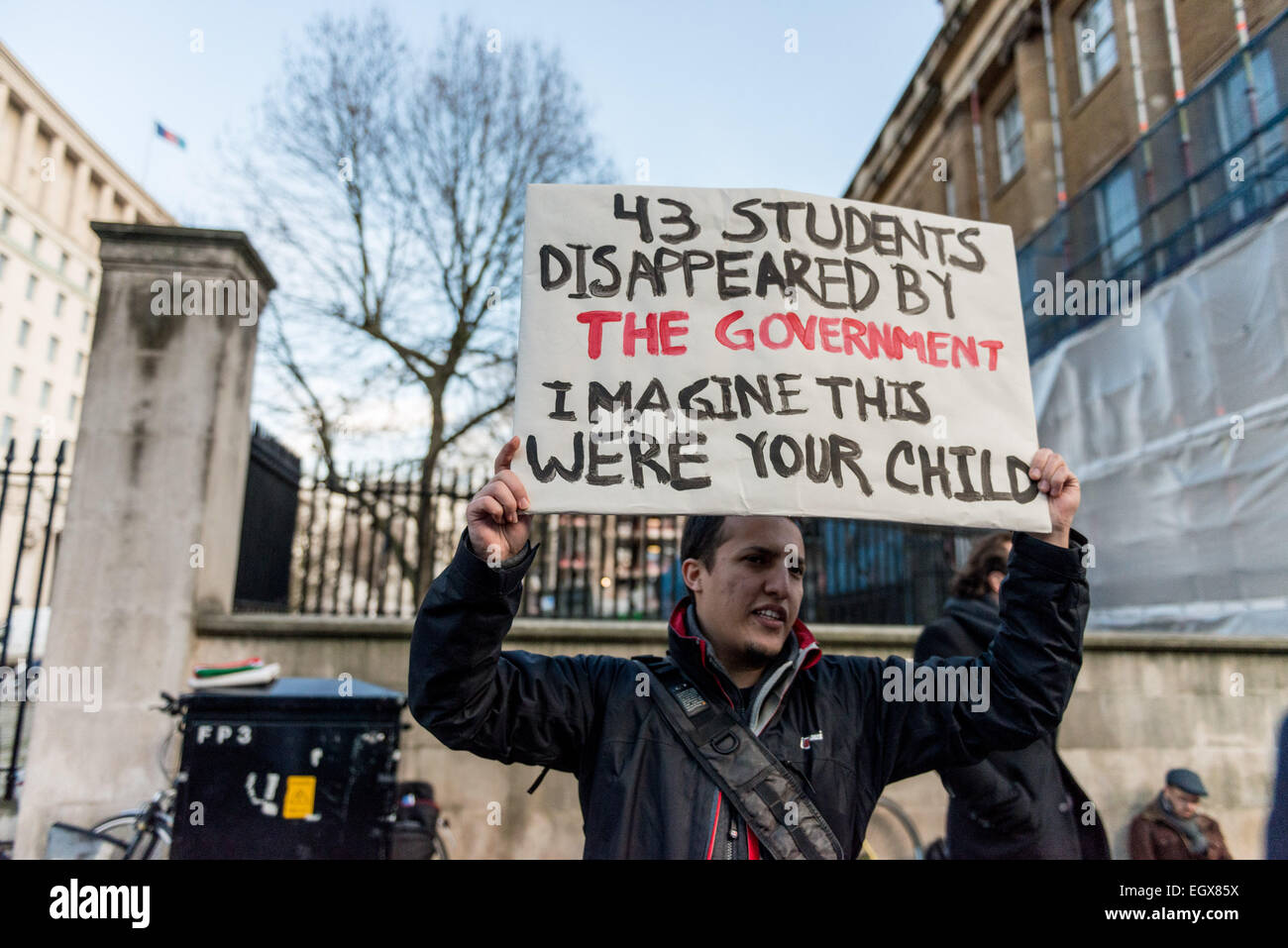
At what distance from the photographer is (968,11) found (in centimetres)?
1906

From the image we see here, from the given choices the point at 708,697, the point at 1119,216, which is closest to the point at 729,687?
the point at 708,697

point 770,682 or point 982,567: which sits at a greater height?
point 982,567

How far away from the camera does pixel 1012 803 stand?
2.94 m

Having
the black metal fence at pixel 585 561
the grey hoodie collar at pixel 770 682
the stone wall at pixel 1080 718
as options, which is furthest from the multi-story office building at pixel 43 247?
the grey hoodie collar at pixel 770 682

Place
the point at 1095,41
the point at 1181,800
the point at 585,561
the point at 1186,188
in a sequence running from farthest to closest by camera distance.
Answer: the point at 1095,41, the point at 1186,188, the point at 585,561, the point at 1181,800

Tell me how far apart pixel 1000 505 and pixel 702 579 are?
766 mm

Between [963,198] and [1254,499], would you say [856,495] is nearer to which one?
[1254,499]

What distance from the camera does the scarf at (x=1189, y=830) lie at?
4617mm

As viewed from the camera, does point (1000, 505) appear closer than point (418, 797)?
Yes

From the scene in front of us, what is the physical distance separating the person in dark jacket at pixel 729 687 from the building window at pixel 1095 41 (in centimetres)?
1595

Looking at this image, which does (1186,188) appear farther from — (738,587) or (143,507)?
(143,507)

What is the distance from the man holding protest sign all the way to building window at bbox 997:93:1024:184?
18.2 meters

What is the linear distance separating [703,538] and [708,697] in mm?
462
